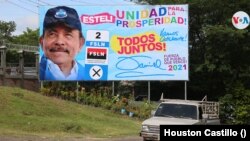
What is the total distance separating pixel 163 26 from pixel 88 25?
4.49m

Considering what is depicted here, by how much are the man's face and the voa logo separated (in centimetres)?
928

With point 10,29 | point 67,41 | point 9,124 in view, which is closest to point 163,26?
point 67,41

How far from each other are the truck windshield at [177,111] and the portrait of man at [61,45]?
1217cm

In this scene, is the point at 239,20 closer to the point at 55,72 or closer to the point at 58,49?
the point at 58,49

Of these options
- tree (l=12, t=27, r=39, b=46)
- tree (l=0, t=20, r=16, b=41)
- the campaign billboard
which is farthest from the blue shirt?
tree (l=0, t=20, r=16, b=41)

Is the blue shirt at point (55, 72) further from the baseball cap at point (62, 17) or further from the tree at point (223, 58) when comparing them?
the tree at point (223, 58)

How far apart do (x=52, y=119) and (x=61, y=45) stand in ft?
28.4

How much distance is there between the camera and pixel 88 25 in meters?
29.5

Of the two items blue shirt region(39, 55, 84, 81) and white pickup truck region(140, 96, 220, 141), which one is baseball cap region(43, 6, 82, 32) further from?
white pickup truck region(140, 96, 220, 141)

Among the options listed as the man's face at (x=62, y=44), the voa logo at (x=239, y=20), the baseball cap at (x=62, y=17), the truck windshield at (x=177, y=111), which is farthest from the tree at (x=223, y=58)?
the truck windshield at (x=177, y=111)

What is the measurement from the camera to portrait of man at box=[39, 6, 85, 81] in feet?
96.0

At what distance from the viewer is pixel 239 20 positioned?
2991cm

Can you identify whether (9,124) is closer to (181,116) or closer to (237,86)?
(181,116)
